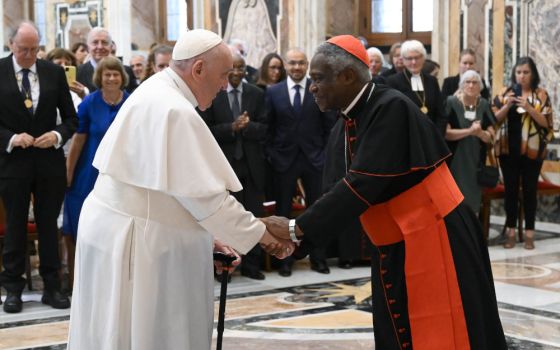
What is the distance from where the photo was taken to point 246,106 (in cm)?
816

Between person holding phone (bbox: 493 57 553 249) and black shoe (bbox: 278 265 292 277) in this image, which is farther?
person holding phone (bbox: 493 57 553 249)

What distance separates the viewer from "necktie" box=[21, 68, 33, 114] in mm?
6801

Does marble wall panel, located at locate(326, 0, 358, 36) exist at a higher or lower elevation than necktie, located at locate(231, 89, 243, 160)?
higher

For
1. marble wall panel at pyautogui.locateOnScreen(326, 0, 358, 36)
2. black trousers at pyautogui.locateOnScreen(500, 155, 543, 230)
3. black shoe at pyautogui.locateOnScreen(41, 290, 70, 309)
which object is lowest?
black shoe at pyautogui.locateOnScreen(41, 290, 70, 309)

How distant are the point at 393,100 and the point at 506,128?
6312 mm

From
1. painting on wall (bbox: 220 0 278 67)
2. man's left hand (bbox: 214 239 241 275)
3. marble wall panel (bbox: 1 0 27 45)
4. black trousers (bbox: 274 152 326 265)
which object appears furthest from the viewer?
marble wall panel (bbox: 1 0 27 45)

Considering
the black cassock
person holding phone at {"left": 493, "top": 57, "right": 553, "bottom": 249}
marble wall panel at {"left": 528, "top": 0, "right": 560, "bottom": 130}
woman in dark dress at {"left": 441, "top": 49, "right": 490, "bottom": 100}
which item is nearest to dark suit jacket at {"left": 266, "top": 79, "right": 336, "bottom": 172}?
person holding phone at {"left": 493, "top": 57, "right": 553, "bottom": 249}

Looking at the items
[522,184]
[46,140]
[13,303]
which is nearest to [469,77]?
[522,184]

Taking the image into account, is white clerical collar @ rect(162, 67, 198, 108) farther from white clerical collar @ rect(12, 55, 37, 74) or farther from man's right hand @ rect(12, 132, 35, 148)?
white clerical collar @ rect(12, 55, 37, 74)

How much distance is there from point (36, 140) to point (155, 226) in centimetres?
337

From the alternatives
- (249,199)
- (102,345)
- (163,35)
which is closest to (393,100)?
(102,345)

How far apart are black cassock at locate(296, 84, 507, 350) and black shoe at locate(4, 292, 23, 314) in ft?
11.5

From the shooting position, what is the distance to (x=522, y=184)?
9.78 m

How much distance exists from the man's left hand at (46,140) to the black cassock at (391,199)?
3321mm
